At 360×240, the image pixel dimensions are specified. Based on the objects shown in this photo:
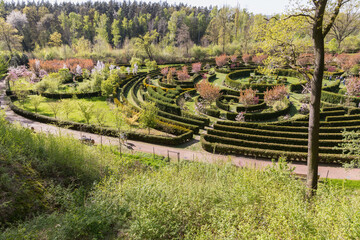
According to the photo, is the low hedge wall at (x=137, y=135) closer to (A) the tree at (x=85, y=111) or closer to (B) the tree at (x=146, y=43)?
(A) the tree at (x=85, y=111)

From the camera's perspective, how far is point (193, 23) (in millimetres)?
115625

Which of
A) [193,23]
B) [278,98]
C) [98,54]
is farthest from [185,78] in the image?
[193,23]

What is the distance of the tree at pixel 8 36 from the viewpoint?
65.2 meters

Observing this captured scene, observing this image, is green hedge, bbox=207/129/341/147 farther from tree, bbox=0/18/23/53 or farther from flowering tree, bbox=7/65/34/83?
tree, bbox=0/18/23/53

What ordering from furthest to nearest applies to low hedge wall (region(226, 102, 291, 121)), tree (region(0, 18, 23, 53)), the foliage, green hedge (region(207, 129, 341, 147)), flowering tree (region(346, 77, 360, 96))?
1. tree (region(0, 18, 23, 53))
2. the foliage
3. flowering tree (region(346, 77, 360, 96))
4. low hedge wall (region(226, 102, 291, 121))
5. green hedge (region(207, 129, 341, 147))

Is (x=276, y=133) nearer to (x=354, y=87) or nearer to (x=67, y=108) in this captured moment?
(x=354, y=87)

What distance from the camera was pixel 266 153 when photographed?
2097 cm

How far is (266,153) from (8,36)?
82034 mm

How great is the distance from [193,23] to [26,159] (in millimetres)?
117731

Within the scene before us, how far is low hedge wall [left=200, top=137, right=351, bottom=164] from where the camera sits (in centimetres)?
A: 1969

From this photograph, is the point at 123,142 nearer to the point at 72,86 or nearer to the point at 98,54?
the point at 72,86

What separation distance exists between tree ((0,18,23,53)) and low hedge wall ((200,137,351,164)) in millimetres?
74561

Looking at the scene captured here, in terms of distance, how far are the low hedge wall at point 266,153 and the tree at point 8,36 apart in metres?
74.6

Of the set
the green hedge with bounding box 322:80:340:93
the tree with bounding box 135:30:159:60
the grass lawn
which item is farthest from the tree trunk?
the tree with bounding box 135:30:159:60
